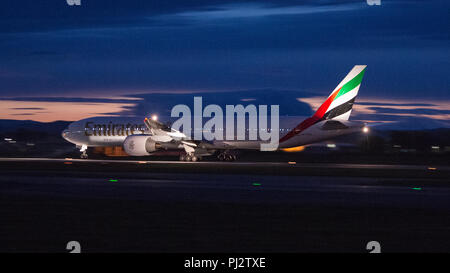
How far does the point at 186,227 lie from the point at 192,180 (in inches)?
550

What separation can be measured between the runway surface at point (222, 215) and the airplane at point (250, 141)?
61.7 ft

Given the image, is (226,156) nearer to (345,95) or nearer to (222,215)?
(345,95)

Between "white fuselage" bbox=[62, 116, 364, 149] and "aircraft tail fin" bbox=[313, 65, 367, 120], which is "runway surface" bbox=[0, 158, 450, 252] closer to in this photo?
"aircraft tail fin" bbox=[313, 65, 367, 120]

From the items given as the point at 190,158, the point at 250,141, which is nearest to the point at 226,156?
the point at 250,141

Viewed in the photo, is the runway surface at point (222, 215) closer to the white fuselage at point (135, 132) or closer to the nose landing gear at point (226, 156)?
the white fuselage at point (135, 132)

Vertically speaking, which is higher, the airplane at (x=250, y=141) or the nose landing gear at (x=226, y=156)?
the airplane at (x=250, y=141)

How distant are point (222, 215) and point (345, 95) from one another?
32.5 m

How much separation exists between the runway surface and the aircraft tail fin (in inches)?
764

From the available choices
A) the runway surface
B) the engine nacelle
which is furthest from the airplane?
the runway surface

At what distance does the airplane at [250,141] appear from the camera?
46688 mm

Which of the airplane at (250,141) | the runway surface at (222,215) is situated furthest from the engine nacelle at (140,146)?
the runway surface at (222,215)

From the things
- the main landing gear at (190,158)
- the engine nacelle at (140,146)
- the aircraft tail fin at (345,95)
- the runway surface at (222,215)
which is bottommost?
the runway surface at (222,215)

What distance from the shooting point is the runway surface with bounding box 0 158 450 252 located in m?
11.8

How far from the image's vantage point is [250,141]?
50031 millimetres
